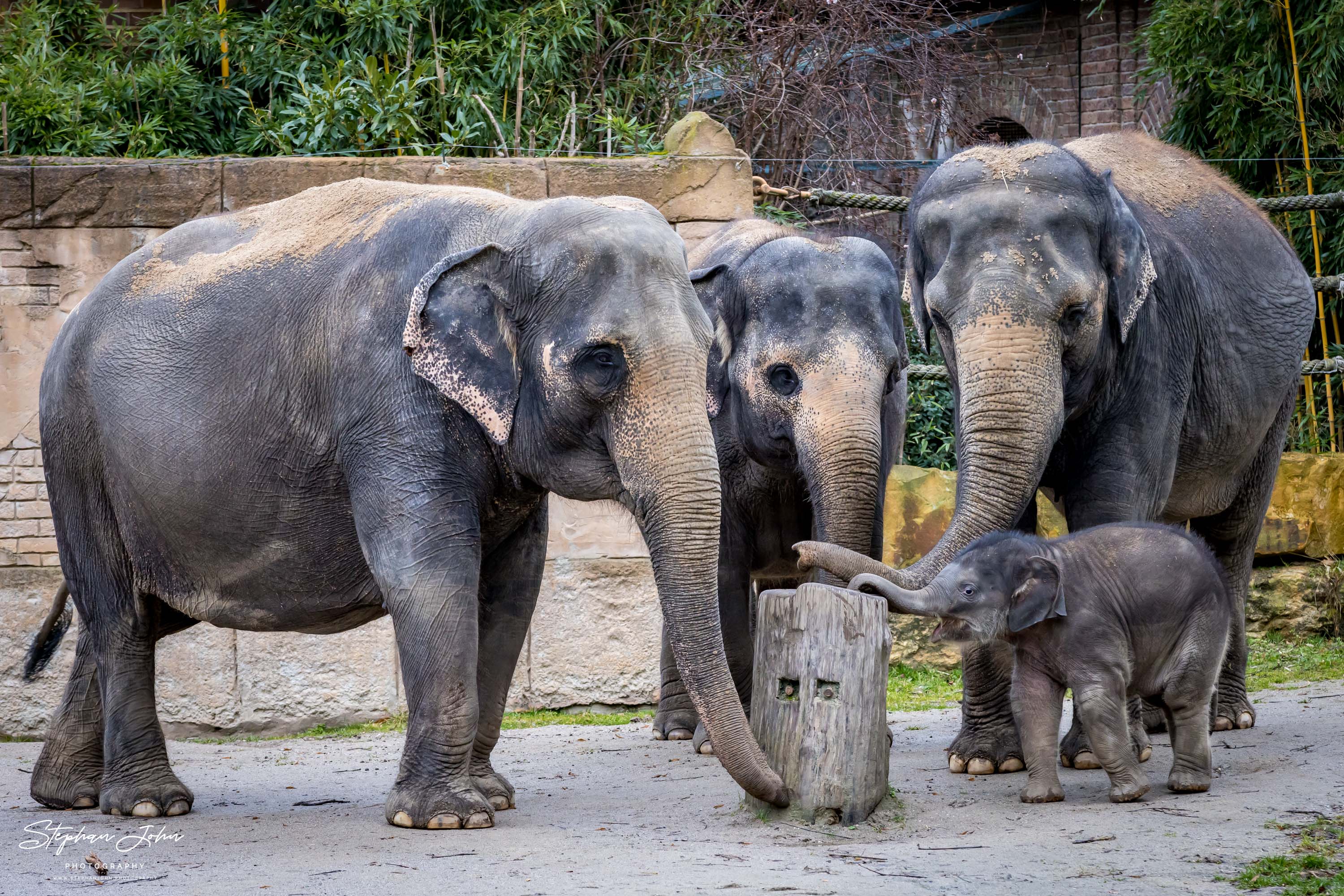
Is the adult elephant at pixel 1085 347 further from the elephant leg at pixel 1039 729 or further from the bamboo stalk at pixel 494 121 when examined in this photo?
the bamboo stalk at pixel 494 121

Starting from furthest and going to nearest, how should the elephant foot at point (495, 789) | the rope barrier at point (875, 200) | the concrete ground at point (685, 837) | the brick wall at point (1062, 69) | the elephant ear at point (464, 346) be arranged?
the brick wall at point (1062, 69), the rope barrier at point (875, 200), the elephant foot at point (495, 789), the elephant ear at point (464, 346), the concrete ground at point (685, 837)

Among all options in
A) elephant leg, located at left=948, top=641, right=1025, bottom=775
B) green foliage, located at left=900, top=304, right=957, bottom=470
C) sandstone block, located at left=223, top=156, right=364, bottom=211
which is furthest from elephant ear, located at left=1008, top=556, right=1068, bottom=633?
green foliage, located at left=900, top=304, right=957, bottom=470

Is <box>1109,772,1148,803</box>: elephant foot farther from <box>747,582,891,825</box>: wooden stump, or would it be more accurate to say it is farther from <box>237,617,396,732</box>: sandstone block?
<box>237,617,396,732</box>: sandstone block

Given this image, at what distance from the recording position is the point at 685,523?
4.80 m

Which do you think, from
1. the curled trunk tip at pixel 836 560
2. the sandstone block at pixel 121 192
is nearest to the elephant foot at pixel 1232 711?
the curled trunk tip at pixel 836 560

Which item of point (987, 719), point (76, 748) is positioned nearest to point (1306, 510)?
point (987, 719)

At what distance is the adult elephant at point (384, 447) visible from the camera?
16.0 feet

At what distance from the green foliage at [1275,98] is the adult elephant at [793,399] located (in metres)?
4.50

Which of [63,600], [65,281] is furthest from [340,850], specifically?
[65,281]

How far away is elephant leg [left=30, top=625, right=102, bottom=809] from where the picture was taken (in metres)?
5.86

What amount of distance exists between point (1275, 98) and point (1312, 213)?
39.2 inches

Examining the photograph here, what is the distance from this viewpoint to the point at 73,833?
5.28 m

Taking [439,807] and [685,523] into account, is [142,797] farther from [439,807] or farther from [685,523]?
[685,523]

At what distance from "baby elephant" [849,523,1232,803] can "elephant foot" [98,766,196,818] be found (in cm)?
246
